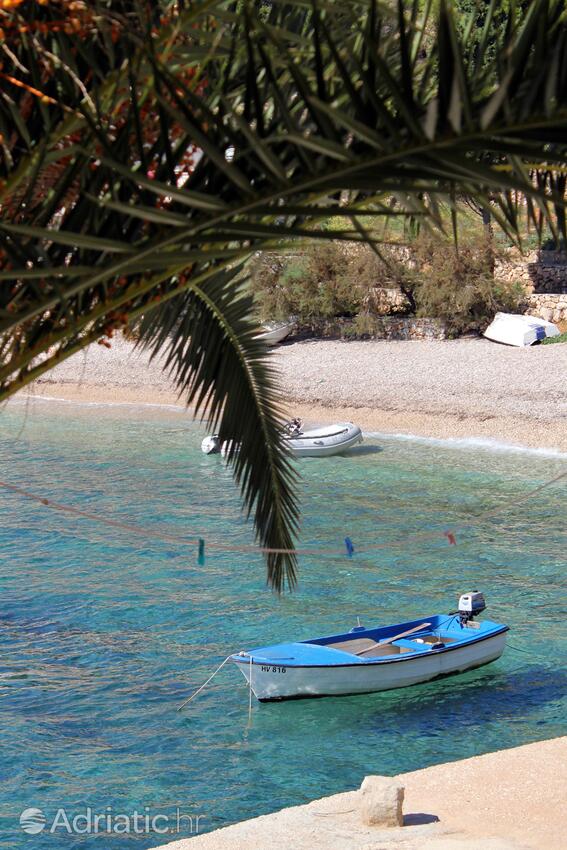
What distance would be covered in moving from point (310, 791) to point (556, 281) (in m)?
25.1

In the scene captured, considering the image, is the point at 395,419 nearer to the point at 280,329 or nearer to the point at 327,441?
the point at 327,441

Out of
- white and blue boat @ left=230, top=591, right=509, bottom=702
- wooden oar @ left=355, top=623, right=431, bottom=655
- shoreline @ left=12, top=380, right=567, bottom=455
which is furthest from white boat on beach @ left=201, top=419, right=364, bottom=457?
wooden oar @ left=355, top=623, right=431, bottom=655

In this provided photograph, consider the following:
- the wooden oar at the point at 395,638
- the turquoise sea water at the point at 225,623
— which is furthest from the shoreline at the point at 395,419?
the wooden oar at the point at 395,638

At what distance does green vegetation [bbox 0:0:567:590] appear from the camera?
219 centimetres

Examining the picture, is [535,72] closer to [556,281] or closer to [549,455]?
[549,455]

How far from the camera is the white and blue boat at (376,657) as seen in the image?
12.4 metres

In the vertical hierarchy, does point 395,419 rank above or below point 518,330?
below

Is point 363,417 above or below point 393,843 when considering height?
above

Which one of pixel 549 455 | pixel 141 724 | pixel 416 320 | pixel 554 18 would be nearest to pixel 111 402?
pixel 416 320

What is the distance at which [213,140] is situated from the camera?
8.61 feet

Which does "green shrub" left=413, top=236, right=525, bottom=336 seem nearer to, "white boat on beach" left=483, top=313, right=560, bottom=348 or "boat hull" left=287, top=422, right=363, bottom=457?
"white boat on beach" left=483, top=313, right=560, bottom=348

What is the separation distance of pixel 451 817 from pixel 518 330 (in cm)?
2222

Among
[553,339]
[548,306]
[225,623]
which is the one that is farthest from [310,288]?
[225,623]

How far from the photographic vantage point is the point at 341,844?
26.3 feet
